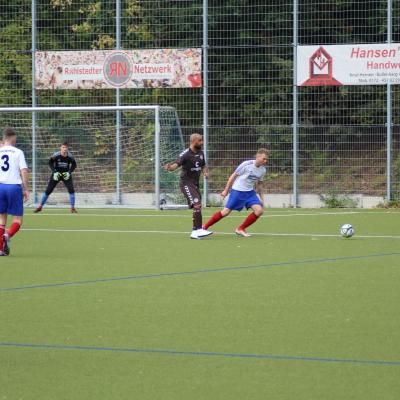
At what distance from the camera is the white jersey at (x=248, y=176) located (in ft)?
64.1

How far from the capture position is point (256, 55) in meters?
31.1

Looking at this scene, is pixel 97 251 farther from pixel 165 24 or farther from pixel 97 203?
pixel 165 24

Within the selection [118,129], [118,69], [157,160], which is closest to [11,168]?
[157,160]

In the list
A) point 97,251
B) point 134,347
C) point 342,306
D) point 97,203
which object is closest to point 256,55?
point 97,203

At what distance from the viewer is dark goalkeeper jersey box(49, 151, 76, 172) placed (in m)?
27.7

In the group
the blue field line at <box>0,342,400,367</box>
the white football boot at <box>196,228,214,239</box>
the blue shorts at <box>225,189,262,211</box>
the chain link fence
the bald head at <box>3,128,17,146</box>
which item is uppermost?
the chain link fence

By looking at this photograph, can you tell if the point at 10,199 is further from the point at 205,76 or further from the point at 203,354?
the point at 205,76

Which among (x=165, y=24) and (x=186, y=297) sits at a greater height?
(x=165, y=24)

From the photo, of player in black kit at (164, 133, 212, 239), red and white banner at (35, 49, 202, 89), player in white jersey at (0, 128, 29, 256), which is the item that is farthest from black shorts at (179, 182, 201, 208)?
red and white banner at (35, 49, 202, 89)

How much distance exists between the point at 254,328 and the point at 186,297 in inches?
80.9

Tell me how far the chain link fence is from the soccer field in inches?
460

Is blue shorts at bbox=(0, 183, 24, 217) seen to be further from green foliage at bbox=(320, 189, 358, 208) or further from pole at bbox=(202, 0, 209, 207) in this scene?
green foliage at bbox=(320, 189, 358, 208)

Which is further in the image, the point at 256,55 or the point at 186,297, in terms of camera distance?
the point at 256,55

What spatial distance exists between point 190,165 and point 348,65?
36.9 feet
